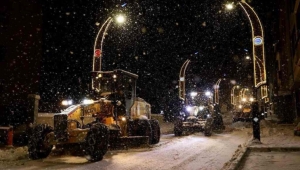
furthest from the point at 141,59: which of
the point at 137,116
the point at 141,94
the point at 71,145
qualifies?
the point at 71,145

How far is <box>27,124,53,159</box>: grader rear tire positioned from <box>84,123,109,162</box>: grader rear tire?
158 centimetres

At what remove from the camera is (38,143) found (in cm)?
1284

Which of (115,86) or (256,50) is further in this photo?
(256,50)

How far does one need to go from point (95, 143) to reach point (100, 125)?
680 millimetres

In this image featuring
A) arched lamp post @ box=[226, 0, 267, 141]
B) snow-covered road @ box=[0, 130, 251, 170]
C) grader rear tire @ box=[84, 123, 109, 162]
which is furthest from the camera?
arched lamp post @ box=[226, 0, 267, 141]

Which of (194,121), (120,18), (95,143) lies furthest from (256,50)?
(194,121)

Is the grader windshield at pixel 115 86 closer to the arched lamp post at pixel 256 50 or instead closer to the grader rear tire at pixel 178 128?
the arched lamp post at pixel 256 50

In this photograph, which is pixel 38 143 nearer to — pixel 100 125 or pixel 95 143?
pixel 95 143

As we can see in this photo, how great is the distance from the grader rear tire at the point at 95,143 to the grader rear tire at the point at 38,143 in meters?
1.58

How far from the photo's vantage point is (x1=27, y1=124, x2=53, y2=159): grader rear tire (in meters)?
12.8

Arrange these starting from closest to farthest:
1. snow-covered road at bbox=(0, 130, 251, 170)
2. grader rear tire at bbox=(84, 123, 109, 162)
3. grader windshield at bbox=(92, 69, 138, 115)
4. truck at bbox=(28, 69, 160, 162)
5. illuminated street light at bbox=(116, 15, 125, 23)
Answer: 1. snow-covered road at bbox=(0, 130, 251, 170)
2. grader rear tire at bbox=(84, 123, 109, 162)
3. truck at bbox=(28, 69, 160, 162)
4. grader windshield at bbox=(92, 69, 138, 115)
5. illuminated street light at bbox=(116, 15, 125, 23)

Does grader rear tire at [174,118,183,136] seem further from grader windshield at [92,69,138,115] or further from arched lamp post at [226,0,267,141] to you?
grader windshield at [92,69,138,115]

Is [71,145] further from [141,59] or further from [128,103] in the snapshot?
[141,59]

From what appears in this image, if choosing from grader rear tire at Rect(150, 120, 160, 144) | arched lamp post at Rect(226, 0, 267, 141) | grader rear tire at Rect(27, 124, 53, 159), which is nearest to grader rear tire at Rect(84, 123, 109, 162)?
grader rear tire at Rect(27, 124, 53, 159)
